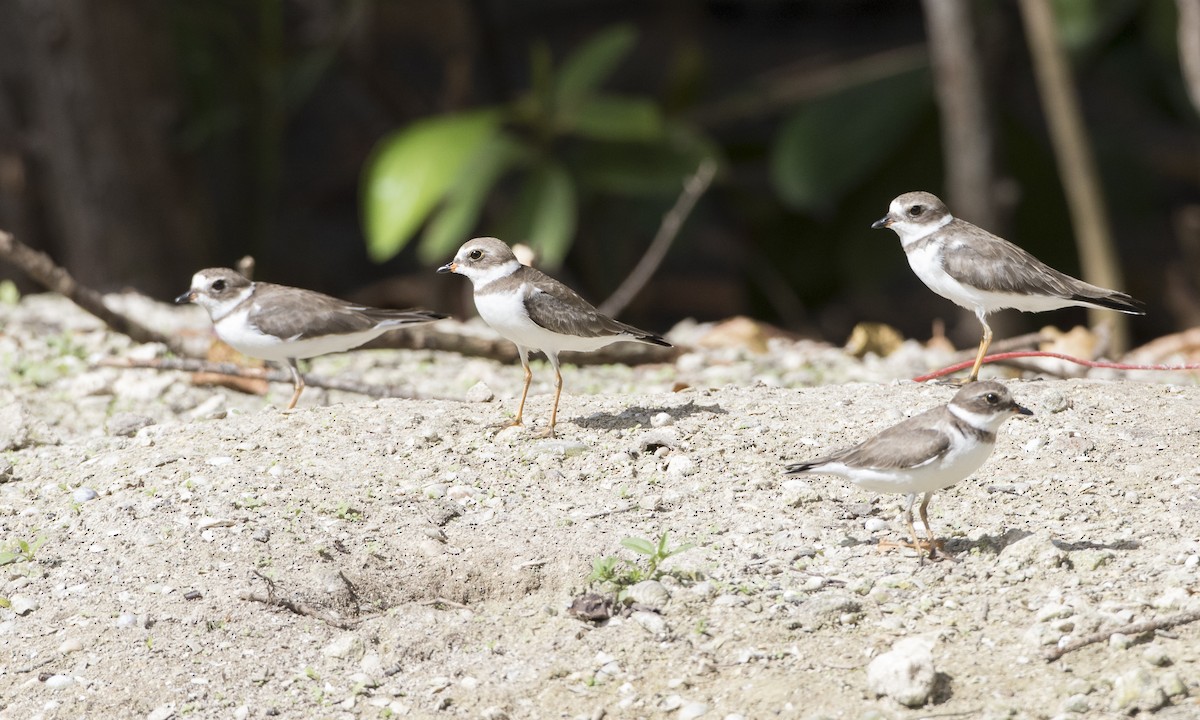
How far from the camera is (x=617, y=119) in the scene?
8.53m

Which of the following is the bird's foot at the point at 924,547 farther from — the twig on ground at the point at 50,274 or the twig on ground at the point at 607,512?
the twig on ground at the point at 50,274

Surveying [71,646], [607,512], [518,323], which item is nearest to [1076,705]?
[607,512]

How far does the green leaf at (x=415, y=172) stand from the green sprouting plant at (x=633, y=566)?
486cm

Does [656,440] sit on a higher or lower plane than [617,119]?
lower

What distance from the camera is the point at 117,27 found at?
9078 mm

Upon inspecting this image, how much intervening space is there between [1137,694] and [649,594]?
122 centimetres

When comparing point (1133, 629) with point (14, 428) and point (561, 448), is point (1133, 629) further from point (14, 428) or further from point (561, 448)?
point (14, 428)

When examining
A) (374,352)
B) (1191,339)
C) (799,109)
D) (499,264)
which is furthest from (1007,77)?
(499,264)

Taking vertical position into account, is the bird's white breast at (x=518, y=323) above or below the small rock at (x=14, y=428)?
above

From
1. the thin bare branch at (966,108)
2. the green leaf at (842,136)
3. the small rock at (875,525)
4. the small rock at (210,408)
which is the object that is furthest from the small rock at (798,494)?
the green leaf at (842,136)

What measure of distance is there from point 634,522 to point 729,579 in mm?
394

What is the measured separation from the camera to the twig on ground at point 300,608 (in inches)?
143

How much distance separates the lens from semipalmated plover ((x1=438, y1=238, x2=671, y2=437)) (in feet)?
14.4

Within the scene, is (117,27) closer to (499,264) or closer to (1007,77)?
(499,264)
